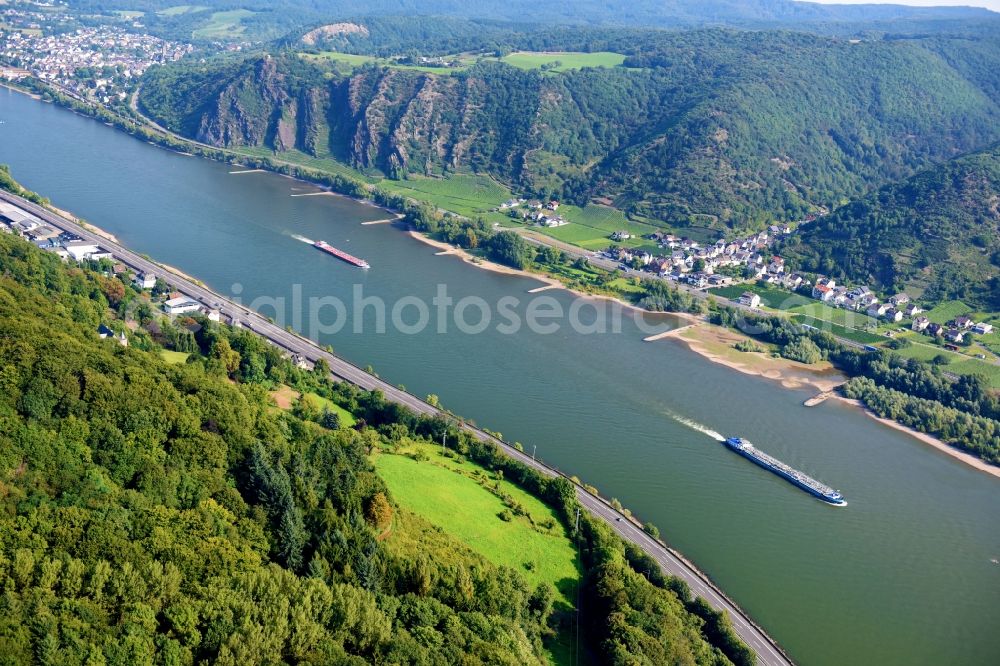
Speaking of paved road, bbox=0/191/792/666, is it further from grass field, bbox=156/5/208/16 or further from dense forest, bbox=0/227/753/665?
grass field, bbox=156/5/208/16

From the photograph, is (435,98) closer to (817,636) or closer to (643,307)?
(643,307)

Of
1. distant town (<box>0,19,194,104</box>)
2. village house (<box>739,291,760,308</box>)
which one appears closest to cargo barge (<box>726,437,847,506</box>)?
village house (<box>739,291,760,308</box>)

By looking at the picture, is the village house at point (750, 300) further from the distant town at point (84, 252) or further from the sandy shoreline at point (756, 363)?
the distant town at point (84, 252)

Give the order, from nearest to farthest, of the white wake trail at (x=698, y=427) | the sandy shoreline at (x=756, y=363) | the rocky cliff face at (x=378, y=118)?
the white wake trail at (x=698, y=427), the sandy shoreline at (x=756, y=363), the rocky cliff face at (x=378, y=118)

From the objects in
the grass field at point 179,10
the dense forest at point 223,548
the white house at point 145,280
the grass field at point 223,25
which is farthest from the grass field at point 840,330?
the grass field at point 179,10

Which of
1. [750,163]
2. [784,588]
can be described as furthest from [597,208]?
Answer: [784,588]

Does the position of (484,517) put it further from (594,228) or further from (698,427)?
(594,228)
